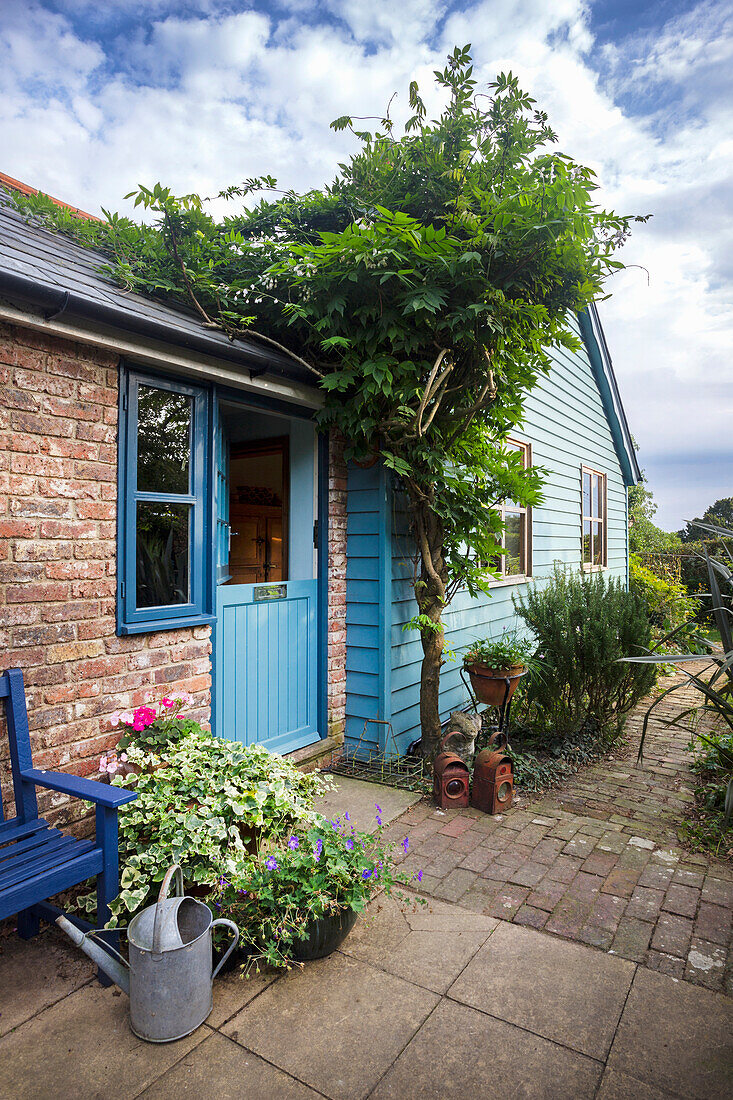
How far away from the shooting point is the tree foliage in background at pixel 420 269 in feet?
10.8

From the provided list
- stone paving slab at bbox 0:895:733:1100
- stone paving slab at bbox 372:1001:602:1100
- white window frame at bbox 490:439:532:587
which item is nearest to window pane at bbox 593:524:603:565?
white window frame at bbox 490:439:532:587

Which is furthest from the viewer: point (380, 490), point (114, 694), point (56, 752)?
point (380, 490)

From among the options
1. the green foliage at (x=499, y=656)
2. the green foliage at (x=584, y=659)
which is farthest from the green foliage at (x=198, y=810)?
the green foliage at (x=584, y=659)

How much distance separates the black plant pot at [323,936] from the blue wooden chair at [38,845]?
71 cm

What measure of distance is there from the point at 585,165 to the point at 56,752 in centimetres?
422

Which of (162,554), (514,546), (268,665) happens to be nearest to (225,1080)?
(162,554)

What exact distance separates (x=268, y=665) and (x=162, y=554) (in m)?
1.17

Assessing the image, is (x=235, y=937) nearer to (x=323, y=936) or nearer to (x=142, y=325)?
(x=323, y=936)

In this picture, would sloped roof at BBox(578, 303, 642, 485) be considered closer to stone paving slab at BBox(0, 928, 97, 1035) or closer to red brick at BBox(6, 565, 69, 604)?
red brick at BBox(6, 565, 69, 604)

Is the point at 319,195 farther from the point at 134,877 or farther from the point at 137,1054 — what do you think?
the point at 137,1054

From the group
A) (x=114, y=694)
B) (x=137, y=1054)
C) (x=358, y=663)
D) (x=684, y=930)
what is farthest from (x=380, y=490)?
(x=137, y=1054)

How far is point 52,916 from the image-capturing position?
86.7 inches

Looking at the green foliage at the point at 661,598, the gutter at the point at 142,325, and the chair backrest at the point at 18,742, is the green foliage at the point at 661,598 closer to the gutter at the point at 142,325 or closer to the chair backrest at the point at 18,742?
the gutter at the point at 142,325

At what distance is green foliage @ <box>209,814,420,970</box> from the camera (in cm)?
208
